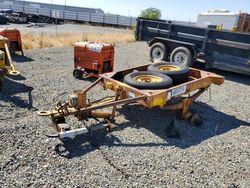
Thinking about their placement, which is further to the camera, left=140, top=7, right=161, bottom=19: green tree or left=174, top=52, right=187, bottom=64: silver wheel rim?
left=140, top=7, right=161, bottom=19: green tree

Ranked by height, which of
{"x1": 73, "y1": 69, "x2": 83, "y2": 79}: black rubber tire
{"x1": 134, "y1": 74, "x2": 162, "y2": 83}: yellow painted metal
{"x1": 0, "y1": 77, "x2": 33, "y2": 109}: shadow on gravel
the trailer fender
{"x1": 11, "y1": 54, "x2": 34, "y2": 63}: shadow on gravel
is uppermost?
the trailer fender

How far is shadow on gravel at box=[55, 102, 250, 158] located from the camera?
444 cm

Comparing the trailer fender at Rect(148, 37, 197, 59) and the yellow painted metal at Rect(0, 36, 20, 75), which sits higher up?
the trailer fender at Rect(148, 37, 197, 59)

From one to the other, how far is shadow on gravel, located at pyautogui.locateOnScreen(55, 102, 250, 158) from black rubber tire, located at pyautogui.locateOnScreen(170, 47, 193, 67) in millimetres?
3241

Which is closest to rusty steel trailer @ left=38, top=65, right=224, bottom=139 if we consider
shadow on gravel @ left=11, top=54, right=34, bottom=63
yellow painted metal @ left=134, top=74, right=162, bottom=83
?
yellow painted metal @ left=134, top=74, right=162, bottom=83

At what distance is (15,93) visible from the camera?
657 cm

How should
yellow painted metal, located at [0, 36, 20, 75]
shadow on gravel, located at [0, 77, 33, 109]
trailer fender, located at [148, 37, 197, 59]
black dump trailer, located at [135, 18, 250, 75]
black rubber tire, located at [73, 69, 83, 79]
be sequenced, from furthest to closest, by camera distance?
trailer fender, located at [148, 37, 197, 59], black dump trailer, located at [135, 18, 250, 75], black rubber tire, located at [73, 69, 83, 79], yellow painted metal, located at [0, 36, 20, 75], shadow on gravel, located at [0, 77, 33, 109]

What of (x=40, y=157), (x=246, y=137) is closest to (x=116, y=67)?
(x=246, y=137)

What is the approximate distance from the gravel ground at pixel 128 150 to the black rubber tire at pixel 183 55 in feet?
10.1

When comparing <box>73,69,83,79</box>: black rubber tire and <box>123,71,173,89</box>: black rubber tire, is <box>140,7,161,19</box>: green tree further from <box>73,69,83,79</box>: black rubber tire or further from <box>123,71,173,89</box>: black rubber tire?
<box>123,71,173,89</box>: black rubber tire

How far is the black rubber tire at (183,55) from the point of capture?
966cm

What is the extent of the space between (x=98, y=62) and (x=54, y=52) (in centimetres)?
499

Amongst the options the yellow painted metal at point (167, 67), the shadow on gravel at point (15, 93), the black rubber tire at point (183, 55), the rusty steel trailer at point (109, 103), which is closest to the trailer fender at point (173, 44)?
the black rubber tire at point (183, 55)

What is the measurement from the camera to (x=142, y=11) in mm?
41062
